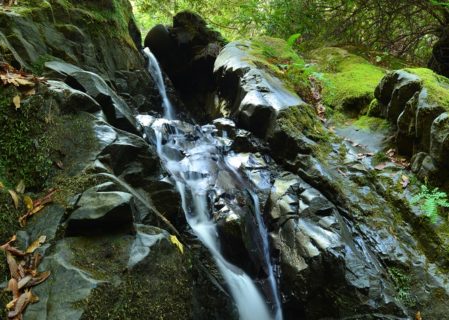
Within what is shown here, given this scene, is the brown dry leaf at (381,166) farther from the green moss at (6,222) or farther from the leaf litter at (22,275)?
the green moss at (6,222)

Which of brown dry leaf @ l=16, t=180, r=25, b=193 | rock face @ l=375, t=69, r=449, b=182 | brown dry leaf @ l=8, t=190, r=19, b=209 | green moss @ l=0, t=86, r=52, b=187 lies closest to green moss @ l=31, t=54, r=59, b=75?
green moss @ l=0, t=86, r=52, b=187

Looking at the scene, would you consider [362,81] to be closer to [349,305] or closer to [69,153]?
[349,305]

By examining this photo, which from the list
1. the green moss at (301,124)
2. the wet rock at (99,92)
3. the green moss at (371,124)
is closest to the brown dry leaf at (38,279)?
the wet rock at (99,92)

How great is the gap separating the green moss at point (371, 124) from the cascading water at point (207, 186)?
2.74 meters

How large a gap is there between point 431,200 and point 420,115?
4.78 ft

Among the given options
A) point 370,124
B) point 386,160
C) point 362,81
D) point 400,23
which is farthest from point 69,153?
point 400,23

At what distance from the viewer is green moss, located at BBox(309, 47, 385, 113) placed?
7711mm

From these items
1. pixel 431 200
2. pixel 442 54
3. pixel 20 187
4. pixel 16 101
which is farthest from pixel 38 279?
pixel 442 54

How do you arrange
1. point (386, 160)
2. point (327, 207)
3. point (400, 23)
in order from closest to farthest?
point (327, 207), point (386, 160), point (400, 23)

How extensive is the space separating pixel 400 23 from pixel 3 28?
926 centimetres

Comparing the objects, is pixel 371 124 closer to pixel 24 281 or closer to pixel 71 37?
pixel 71 37

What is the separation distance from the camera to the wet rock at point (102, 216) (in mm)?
3014

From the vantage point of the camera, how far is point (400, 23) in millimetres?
9586

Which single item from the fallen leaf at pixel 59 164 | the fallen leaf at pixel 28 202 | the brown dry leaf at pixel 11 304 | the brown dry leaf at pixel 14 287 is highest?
the fallen leaf at pixel 59 164
